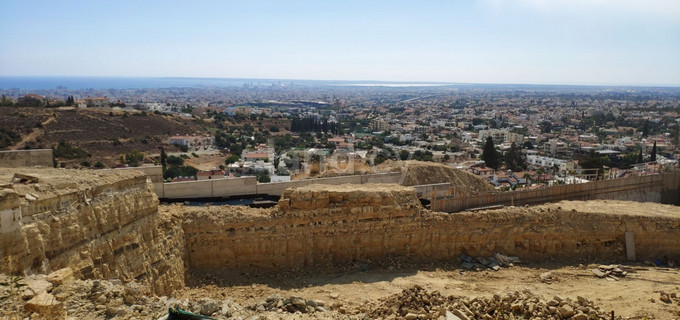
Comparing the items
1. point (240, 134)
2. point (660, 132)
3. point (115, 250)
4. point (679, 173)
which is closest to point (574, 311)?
point (115, 250)

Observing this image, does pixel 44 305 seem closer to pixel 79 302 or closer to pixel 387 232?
pixel 79 302

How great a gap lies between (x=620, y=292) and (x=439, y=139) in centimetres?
5451

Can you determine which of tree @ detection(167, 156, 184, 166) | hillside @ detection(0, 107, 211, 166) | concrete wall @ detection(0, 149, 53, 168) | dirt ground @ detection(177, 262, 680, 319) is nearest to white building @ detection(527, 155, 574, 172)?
dirt ground @ detection(177, 262, 680, 319)

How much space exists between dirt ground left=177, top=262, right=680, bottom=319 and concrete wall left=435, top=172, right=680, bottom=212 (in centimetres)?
259

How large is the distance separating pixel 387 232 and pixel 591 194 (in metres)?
9.51

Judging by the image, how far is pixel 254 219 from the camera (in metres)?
12.2

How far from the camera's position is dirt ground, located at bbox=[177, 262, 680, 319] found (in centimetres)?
1005

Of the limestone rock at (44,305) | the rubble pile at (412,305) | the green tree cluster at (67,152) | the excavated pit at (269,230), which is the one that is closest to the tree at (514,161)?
the excavated pit at (269,230)

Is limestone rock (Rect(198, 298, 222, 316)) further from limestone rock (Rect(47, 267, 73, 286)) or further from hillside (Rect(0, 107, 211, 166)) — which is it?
hillside (Rect(0, 107, 211, 166))

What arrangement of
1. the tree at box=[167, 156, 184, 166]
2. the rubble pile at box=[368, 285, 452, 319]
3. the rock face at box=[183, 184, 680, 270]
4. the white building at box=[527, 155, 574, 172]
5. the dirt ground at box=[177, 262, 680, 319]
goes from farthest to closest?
the white building at box=[527, 155, 574, 172], the tree at box=[167, 156, 184, 166], the rock face at box=[183, 184, 680, 270], the dirt ground at box=[177, 262, 680, 319], the rubble pile at box=[368, 285, 452, 319]

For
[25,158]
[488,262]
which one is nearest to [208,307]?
[25,158]

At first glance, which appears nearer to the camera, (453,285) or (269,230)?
(453,285)

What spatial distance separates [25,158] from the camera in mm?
12047

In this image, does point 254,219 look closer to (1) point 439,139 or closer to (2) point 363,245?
(2) point 363,245
